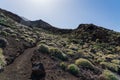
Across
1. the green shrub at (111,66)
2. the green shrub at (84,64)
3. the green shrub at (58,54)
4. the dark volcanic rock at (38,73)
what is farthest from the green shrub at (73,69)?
the green shrub at (111,66)

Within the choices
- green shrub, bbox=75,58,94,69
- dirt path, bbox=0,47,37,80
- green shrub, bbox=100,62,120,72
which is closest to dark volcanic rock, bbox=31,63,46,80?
dirt path, bbox=0,47,37,80

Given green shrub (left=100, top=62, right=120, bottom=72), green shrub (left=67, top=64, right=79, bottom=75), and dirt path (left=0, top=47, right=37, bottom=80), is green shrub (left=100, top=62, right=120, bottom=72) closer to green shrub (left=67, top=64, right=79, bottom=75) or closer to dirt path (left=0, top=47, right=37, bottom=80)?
green shrub (left=67, top=64, right=79, bottom=75)

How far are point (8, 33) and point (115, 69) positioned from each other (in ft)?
76.5

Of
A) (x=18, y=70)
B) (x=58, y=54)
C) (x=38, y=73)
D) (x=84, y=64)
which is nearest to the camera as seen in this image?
(x=38, y=73)

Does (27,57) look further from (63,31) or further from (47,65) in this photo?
(63,31)

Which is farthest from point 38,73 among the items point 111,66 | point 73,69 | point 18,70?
point 111,66

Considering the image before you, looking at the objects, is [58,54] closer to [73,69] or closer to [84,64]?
[84,64]

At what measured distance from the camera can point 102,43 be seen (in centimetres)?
7269

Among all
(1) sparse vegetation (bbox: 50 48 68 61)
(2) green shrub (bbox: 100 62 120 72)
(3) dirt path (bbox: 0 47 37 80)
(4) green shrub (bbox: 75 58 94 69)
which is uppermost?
(1) sparse vegetation (bbox: 50 48 68 61)

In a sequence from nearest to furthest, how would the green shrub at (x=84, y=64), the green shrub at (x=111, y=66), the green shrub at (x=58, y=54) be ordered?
the green shrub at (x=84, y=64)
the green shrub at (x=58, y=54)
the green shrub at (x=111, y=66)

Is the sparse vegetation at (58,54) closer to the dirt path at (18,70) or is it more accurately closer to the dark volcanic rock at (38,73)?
the dirt path at (18,70)

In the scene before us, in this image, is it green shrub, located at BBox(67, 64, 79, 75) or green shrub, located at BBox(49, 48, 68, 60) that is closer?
green shrub, located at BBox(67, 64, 79, 75)

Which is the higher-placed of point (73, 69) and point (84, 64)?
point (84, 64)

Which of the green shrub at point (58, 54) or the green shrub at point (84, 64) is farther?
the green shrub at point (58, 54)
